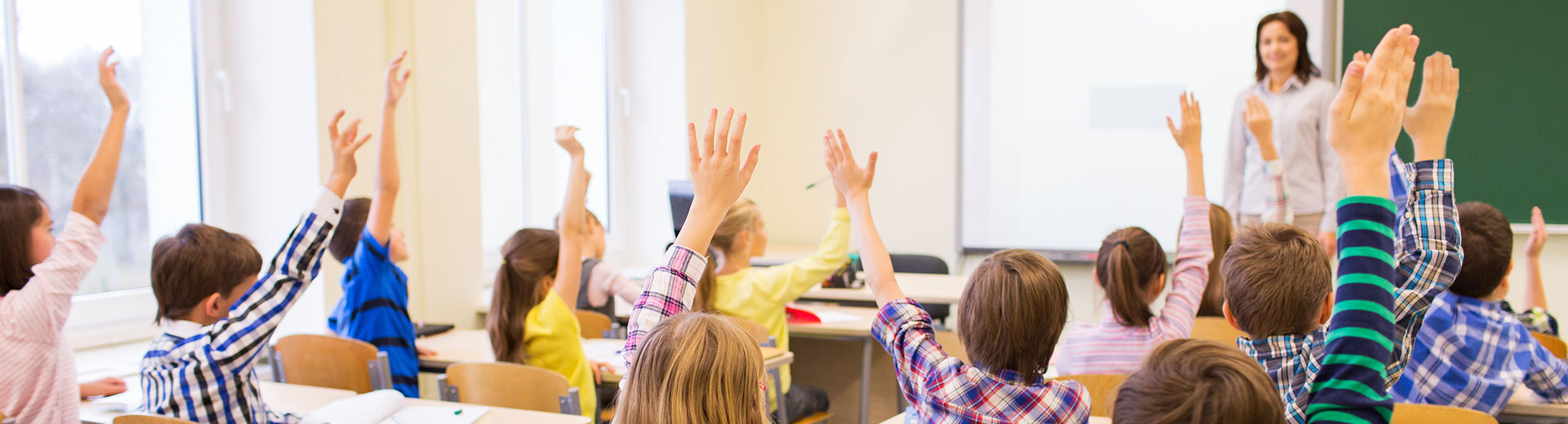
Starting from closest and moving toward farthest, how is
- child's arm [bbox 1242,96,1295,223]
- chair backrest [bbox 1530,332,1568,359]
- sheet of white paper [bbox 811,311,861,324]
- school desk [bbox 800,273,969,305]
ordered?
1. child's arm [bbox 1242,96,1295,223]
2. chair backrest [bbox 1530,332,1568,359]
3. sheet of white paper [bbox 811,311,861,324]
4. school desk [bbox 800,273,969,305]

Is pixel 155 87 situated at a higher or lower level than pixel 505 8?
lower

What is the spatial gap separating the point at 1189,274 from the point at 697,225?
1.36 metres

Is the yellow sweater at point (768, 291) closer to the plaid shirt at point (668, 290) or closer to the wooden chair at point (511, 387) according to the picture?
the wooden chair at point (511, 387)

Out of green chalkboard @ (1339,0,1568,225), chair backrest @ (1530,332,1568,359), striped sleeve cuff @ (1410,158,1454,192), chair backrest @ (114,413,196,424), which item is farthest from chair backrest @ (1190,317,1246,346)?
chair backrest @ (114,413,196,424)

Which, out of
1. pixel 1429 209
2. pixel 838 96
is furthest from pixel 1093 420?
pixel 838 96

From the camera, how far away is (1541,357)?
218cm

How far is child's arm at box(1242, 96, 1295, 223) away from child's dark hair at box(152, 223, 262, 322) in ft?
6.22

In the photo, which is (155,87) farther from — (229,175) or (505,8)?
(505,8)

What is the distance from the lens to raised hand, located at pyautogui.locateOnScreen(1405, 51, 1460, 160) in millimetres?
1091

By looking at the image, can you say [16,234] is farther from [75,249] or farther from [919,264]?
[919,264]

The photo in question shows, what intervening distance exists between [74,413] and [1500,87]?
505 centimetres

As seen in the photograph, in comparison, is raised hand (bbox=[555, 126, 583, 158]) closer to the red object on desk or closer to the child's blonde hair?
A: the red object on desk

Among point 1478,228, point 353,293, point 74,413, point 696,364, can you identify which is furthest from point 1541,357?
point 74,413

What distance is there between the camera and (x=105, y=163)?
73.5 inches
